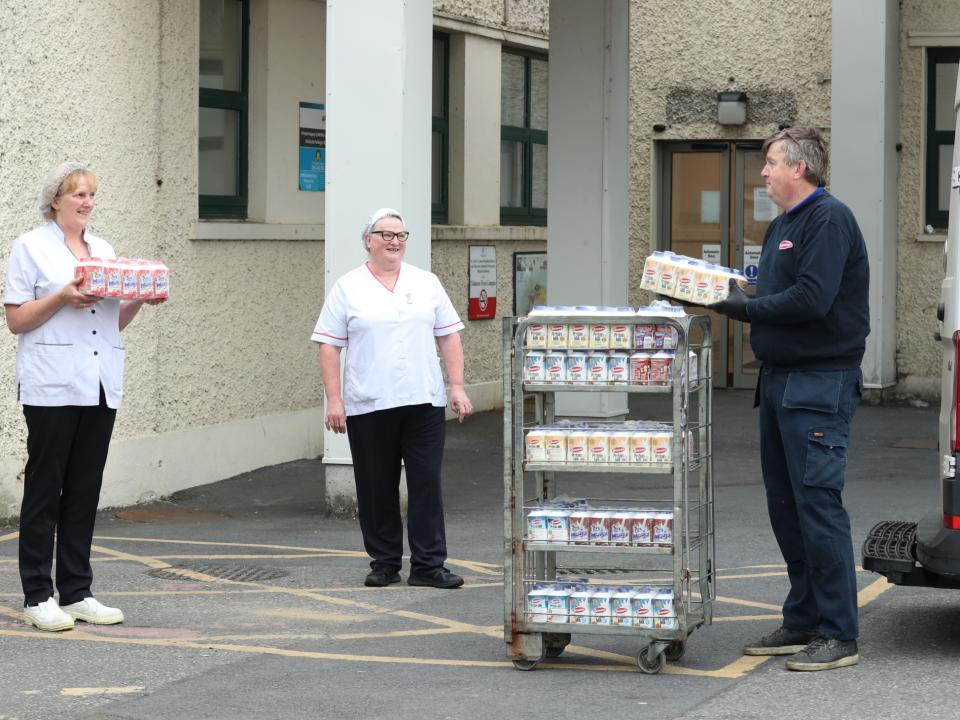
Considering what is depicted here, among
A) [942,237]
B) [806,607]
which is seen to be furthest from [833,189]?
[806,607]

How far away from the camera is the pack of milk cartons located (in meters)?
6.41

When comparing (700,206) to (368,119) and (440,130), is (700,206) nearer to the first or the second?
(440,130)

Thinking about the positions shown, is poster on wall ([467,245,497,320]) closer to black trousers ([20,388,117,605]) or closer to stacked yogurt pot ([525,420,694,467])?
black trousers ([20,388,117,605])

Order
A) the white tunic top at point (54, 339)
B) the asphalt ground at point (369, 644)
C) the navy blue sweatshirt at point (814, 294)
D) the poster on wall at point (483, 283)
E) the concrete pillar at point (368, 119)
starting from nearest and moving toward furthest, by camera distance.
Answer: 1. the asphalt ground at point (369, 644)
2. the navy blue sweatshirt at point (814, 294)
3. the white tunic top at point (54, 339)
4. the concrete pillar at point (368, 119)
5. the poster on wall at point (483, 283)

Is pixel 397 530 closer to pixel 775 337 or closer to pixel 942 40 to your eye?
pixel 775 337

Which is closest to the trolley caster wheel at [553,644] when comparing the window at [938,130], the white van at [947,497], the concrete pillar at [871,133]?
the white van at [947,497]

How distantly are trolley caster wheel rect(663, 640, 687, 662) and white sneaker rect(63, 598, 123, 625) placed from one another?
248 cm

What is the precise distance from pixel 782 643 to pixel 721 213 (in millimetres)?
12034

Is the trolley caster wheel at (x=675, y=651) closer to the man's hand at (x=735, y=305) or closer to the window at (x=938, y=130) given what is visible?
the man's hand at (x=735, y=305)

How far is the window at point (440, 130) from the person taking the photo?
1584 cm

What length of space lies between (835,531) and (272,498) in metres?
5.86

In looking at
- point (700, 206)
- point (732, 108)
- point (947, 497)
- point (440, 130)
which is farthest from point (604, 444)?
point (700, 206)

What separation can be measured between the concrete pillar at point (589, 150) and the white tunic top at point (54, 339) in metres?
7.93

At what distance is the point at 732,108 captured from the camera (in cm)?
1795
